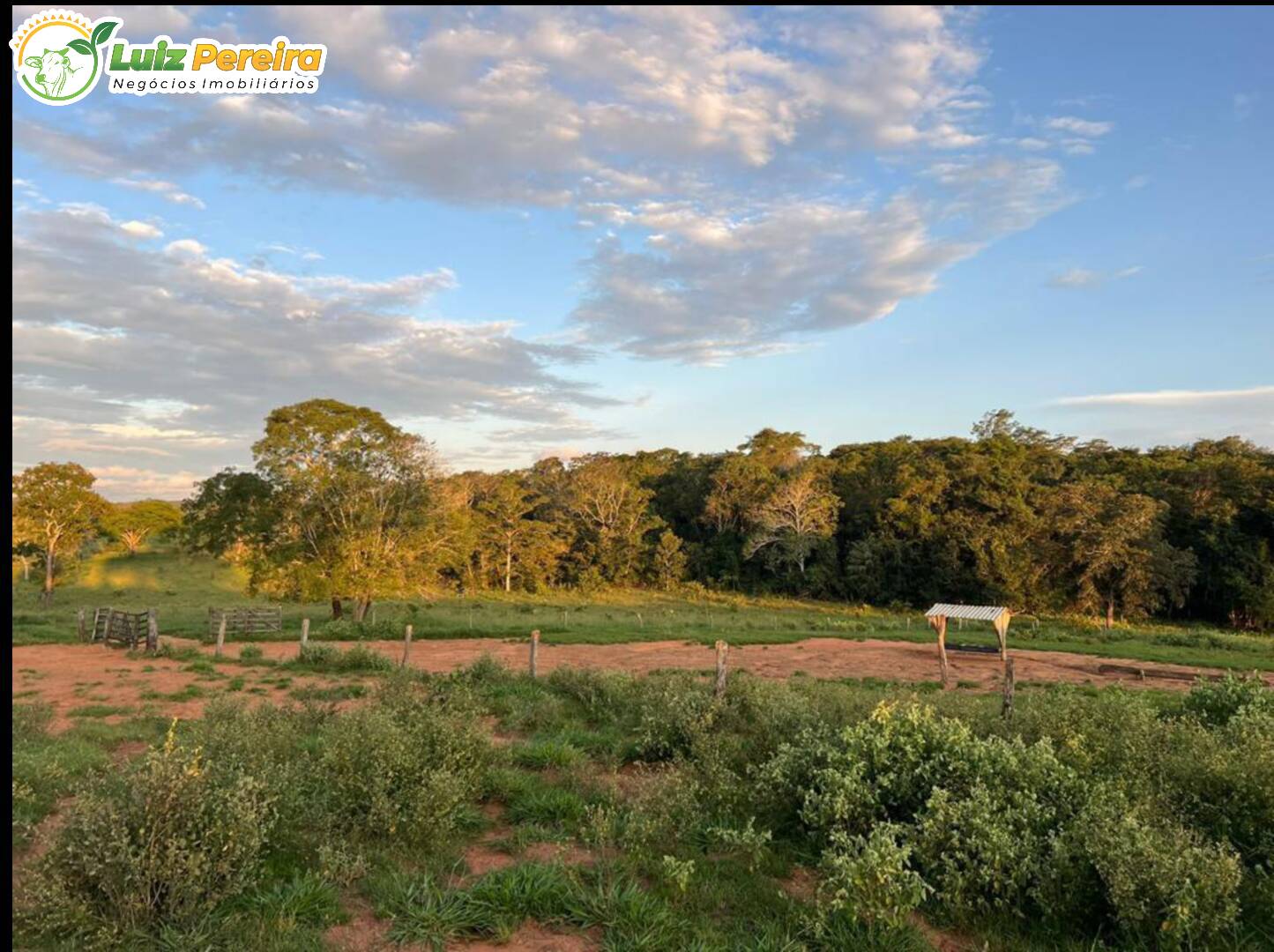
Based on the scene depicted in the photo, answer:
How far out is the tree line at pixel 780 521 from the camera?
1177 inches

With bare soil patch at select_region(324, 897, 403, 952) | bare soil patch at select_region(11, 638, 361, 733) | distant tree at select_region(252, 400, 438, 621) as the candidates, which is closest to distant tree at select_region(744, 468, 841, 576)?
distant tree at select_region(252, 400, 438, 621)

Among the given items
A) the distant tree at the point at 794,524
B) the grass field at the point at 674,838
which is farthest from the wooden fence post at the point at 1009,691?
the distant tree at the point at 794,524

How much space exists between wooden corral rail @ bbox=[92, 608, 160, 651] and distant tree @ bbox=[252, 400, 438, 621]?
5929 mm

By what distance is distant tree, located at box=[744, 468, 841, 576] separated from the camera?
54125 mm

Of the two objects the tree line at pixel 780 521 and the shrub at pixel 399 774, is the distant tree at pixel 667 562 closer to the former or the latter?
the tree line at pixel 780 521

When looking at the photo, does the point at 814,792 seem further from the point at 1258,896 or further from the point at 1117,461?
the point at 1117,461

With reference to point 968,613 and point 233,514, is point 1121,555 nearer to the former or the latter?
point 968,613

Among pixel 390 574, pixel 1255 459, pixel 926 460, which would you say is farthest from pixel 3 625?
pixel 1255 459

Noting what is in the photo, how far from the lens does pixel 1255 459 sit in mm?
45312

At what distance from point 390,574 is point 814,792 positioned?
2577 cm

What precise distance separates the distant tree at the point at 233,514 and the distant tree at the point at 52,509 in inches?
788

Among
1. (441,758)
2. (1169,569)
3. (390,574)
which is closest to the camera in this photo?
(441,758)

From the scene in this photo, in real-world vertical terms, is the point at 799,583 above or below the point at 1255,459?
below

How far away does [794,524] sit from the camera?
54906 mm
